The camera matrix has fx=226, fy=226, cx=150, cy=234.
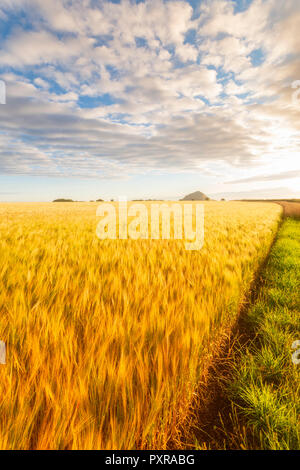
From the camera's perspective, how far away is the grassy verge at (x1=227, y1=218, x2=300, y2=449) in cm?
110

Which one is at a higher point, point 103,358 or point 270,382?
point 103,358

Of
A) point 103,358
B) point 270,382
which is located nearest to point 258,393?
point 270,382

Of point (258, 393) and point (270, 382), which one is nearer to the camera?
point (258, 393)

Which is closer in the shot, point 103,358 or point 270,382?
point 103,358

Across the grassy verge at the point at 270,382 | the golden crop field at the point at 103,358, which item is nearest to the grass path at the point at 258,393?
the grassy verge at the point at 270,382

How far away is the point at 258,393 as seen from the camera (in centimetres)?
128

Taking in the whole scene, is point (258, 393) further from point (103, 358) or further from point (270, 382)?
point (103, 358)

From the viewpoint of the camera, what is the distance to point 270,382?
1469 mm

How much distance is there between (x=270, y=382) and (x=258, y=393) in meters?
0.26

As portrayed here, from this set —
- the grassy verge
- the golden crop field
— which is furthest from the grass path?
the golden crop field

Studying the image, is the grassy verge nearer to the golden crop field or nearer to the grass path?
the grass path
